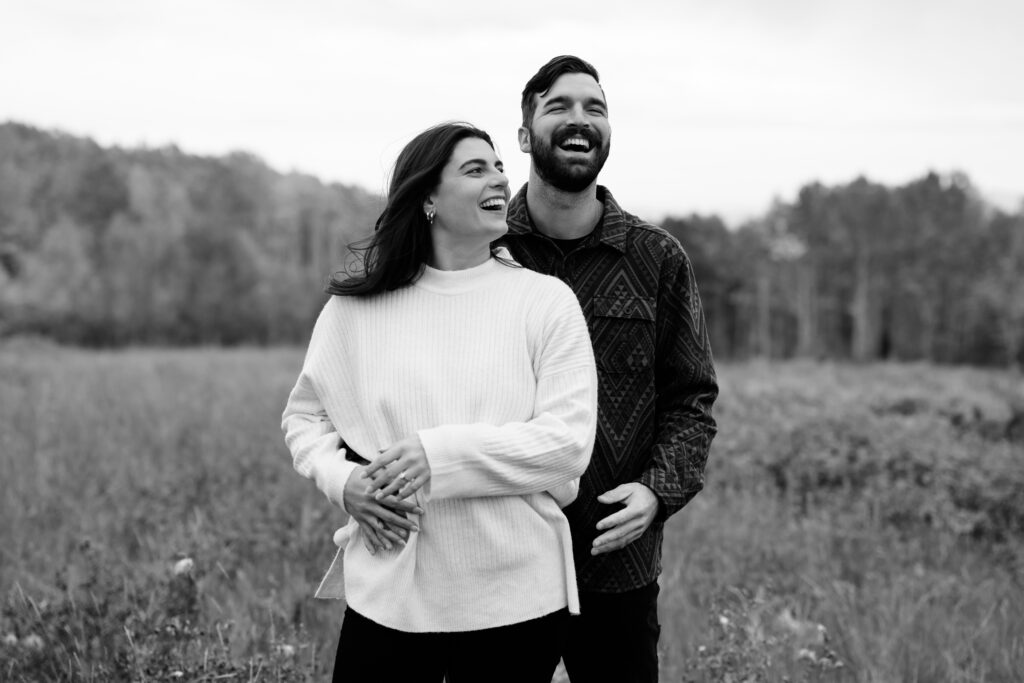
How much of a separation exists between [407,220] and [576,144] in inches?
19.5

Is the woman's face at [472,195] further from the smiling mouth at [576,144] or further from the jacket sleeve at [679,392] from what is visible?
the jacket sleeve at [679,392]

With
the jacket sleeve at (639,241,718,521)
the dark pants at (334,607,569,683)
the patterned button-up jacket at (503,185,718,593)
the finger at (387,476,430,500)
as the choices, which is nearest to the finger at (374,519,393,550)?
the finger at (387,476,430,500)

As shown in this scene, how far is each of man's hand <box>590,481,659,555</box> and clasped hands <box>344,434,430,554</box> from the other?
500 mm

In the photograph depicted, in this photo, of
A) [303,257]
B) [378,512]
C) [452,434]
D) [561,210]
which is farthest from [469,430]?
[303,257]

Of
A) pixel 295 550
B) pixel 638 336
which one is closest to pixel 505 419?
pixel 638 336

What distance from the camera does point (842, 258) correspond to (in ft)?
178

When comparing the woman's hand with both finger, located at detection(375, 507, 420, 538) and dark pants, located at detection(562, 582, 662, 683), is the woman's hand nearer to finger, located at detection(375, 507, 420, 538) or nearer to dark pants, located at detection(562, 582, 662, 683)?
finger, located at detection(375, 507, 420, 538)

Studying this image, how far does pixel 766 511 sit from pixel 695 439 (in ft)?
13.7

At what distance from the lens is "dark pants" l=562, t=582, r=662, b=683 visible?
230 centimetres

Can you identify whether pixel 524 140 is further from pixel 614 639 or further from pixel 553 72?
pixel 614 639

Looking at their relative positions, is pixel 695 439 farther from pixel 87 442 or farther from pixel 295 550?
pixel 87 442

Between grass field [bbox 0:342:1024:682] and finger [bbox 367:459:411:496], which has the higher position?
finger [bbox 367:459:411:496]

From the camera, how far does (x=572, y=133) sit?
224 cm

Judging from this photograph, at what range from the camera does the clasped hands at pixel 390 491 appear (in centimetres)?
189
